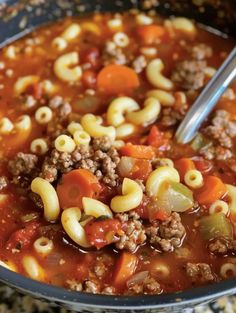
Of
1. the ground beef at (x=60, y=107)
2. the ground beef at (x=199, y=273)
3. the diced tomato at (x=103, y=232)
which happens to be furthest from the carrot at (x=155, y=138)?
the ground beef at (x=199, y=273)

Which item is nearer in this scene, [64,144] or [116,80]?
[64,144]

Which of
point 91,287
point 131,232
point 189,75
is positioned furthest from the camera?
point 189,75

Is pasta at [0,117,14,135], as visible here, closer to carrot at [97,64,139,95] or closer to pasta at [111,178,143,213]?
carrot at [97,64,139,95]

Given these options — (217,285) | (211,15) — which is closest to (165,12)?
(211,15)

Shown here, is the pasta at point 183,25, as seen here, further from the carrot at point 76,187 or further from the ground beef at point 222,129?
the carrot at point 76,187

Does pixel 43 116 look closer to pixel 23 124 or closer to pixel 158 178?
pixel 23 124

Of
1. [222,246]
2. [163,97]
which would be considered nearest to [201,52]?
[163,97]

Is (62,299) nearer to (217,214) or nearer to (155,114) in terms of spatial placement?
(217,214)
